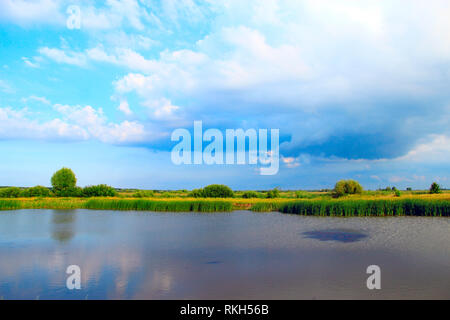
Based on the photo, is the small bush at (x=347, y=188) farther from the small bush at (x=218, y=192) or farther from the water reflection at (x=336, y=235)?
the water reflection at (x=336, y=235)

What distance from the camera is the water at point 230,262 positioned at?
23.2 ft

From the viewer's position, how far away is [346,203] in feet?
73.8

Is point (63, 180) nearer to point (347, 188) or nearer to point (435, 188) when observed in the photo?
point (347, 188)

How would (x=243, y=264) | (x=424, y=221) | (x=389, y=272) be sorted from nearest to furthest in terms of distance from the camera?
(x=389, y=272)
(x=243, y=264)
(x=424, y=221)

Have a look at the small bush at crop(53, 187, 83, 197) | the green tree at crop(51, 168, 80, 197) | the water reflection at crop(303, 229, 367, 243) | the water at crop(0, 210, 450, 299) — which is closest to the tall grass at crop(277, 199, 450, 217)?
the water at crop(0, 210, 450, 299)

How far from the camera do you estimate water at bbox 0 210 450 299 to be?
709 cm

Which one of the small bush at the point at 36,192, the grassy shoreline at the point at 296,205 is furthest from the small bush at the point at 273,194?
the small bush at the point at 36,192

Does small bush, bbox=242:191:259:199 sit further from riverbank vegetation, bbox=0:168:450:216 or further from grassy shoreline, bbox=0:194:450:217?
grassy shoreline, bbox=0:194:450:217
